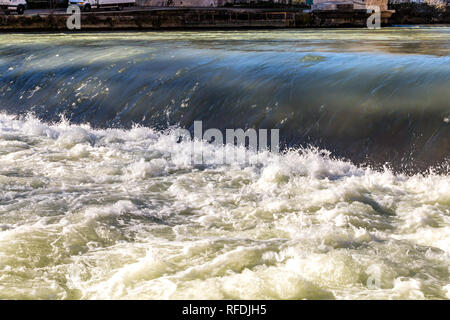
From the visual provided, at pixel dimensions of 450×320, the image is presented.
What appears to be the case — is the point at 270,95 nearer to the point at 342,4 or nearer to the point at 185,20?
the point at 185,20

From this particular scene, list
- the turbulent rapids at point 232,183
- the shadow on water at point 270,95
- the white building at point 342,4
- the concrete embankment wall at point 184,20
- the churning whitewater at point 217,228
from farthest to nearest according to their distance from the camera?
the white building at point 342,4, the concrete embankment wall at point 184,20, the shadow on water at point 270,95, the turbulent rapids at point 232,183, the churning whitewater at point 217,228

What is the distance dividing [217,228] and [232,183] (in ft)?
4.67

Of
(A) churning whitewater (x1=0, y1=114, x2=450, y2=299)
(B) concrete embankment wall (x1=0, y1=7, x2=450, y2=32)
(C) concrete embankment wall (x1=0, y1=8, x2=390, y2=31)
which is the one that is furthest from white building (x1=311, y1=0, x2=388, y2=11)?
(A) churning whitewater (x1=0, y1=114, x2=450, y2=299)

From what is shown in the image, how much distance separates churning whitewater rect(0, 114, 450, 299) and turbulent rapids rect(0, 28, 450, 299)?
2 centimetres

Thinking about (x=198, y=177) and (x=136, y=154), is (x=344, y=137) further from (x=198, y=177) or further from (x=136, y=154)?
(x=136, y=154)

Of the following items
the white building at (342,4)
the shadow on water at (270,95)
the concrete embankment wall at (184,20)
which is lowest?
the shadow on water at (270,95)

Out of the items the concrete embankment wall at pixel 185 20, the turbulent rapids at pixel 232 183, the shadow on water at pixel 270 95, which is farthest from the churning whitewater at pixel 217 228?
the concrete embankment wall at pixel 185 20

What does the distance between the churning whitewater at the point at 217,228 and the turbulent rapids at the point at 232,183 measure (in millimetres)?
16

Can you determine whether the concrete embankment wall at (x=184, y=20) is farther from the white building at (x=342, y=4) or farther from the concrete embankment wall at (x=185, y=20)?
the white building at (x=342, y=4)

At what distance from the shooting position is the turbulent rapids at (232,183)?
3645 mm

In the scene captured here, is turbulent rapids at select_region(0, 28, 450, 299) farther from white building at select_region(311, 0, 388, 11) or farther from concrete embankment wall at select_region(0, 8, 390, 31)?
white building at select_region(311, 0, 388, 11)

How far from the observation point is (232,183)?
5.98 metres

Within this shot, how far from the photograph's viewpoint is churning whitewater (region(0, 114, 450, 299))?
3.53 metres

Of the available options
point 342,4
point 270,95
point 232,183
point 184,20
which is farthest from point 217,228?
point 342,4
